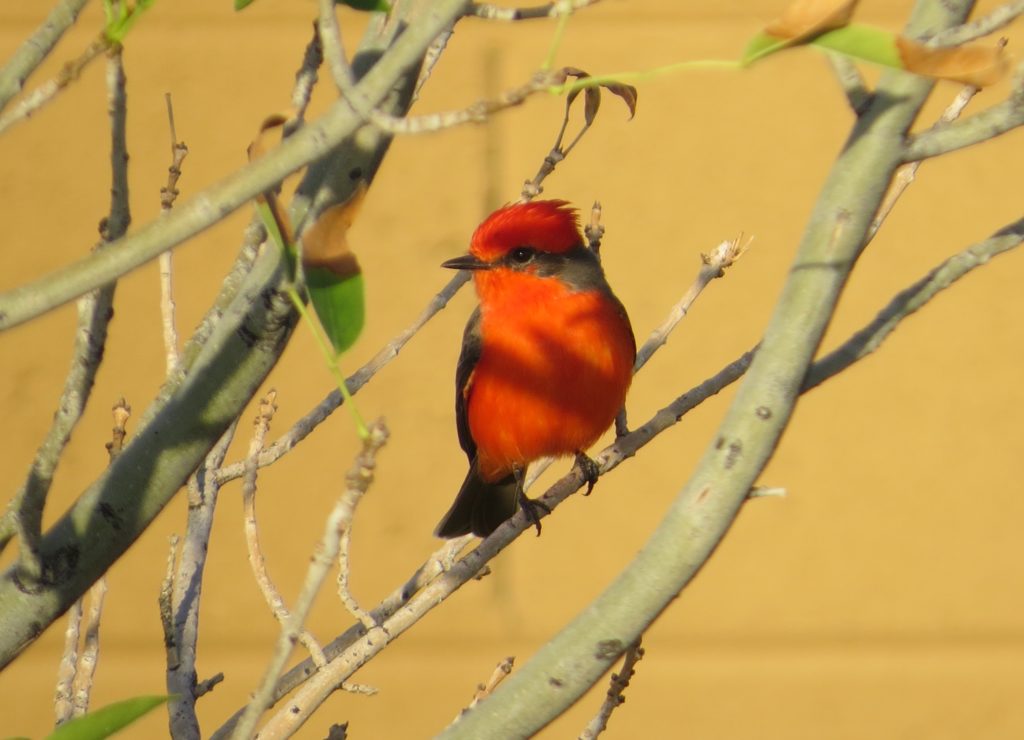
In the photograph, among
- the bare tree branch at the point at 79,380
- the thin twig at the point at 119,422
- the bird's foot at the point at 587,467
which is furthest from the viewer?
the bird's foot at the point at 587,467

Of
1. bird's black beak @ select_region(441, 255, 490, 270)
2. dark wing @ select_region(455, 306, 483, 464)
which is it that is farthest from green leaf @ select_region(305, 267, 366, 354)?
dark wing @ select_region(455, 306, 483, 464)

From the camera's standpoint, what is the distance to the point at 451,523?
250cm

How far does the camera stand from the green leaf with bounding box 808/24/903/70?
0.68 metres

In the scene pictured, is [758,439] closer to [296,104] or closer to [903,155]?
[903,155]

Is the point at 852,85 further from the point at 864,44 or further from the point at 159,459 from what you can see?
the point at 159,459

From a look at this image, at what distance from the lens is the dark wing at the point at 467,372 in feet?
8.27

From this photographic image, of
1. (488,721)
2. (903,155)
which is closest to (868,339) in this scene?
(903,155)

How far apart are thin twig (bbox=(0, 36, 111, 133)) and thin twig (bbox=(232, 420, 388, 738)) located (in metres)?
0.37

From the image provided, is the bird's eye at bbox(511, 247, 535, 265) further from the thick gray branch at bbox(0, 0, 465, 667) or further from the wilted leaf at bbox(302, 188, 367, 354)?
the wilted leaf at bbox(302, 188, 367, 354)

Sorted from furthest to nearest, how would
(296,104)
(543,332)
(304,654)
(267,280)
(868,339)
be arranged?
(304,654)
(543,332)
(296,104)
(267,280)
(868,339)

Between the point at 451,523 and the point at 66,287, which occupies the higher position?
the point at 451,523

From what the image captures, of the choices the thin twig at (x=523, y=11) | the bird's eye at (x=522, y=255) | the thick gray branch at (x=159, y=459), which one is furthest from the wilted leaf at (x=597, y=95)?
the bird's eye at (x=522, y=255)

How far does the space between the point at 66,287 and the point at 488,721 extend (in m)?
0.34

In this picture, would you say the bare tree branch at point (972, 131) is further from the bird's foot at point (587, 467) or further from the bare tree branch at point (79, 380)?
the bird's foot at point (587, 467)
